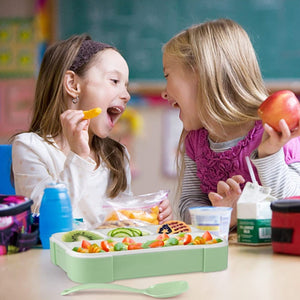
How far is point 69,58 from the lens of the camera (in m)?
1.69

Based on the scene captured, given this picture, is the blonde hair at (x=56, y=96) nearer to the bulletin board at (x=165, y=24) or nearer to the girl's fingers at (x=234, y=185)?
the girl's fingers at (x=234, y=185)

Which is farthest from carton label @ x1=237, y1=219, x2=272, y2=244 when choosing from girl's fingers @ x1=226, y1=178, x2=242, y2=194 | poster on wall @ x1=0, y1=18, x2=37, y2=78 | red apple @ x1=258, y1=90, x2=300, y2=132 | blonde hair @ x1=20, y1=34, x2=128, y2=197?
poster on wall @ x1=0, y1=18, x2=37, y2=78

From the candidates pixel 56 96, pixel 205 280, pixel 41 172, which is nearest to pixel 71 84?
pixel 56 96

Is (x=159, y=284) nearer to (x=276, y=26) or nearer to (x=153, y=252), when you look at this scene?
(x=153, y=252)

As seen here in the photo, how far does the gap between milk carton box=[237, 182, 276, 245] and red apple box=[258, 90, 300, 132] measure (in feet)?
0.87

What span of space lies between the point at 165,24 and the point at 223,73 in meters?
1.88

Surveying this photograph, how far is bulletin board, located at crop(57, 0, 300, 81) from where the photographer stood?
10.5ft

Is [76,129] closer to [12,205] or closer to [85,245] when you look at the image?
[12,205]

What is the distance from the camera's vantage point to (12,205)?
0.96 m

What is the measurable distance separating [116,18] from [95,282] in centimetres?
290

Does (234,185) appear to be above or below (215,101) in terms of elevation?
below

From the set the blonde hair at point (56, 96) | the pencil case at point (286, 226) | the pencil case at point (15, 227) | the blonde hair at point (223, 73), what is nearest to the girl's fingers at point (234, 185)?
the pencil case at point (286, 226)

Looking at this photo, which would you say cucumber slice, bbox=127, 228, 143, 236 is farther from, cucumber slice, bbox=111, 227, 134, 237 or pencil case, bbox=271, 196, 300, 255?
pencil case, bbox=271, 196, 300, 255

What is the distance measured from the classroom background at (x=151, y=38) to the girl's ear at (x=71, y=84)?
1529 millimetres
